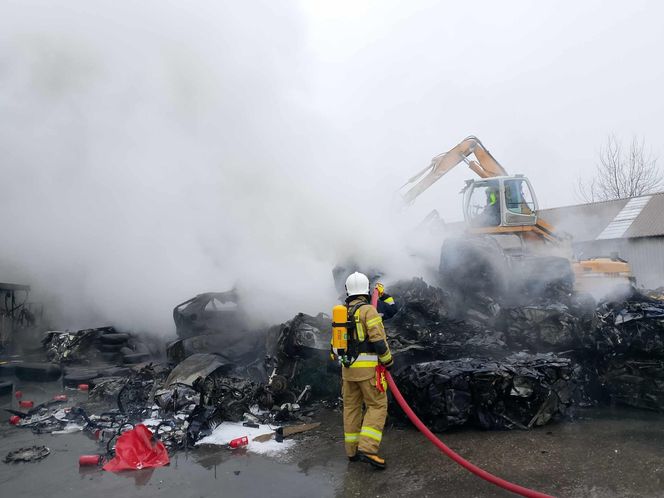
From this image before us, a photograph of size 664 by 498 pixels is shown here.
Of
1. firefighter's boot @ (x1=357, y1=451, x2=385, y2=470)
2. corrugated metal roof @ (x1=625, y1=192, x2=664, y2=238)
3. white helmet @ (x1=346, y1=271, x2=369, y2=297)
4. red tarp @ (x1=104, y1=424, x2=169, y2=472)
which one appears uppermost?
corrugated metal roof @ (x1=625, y1=192, x2=664, y2=238)

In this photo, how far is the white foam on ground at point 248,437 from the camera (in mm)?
3961

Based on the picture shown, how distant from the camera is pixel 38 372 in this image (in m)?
7.13

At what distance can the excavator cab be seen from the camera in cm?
772

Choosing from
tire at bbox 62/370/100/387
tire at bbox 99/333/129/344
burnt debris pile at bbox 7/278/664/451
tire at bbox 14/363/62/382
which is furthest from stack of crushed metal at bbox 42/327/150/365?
burnt debris pile at bbox 7/278/664/451

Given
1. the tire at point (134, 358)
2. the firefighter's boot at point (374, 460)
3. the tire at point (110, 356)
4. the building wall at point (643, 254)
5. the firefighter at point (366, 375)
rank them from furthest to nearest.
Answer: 1. the building wall at point (643, 254)
2. the tire at point (110, 356)
3. the tire at point (134, 358)
4. the firefighter at point (366, 375)
5. the firefighter's boot at point (374, 460)

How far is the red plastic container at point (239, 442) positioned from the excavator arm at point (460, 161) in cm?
653

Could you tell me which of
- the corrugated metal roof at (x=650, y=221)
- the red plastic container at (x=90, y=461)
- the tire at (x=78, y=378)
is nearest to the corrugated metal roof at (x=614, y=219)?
the corrugated metal roof at (x=650, y=221)

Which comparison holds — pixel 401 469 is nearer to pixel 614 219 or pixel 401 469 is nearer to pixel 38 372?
pixel 38 372

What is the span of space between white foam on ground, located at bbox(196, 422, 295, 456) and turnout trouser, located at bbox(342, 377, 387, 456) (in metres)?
0.68

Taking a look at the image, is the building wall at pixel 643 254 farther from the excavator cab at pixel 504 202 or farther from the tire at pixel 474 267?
the tire at pixel 474 267

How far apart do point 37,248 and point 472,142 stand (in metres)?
9.74

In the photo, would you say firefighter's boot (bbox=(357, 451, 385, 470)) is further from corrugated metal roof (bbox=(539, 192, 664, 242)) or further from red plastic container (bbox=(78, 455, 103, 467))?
corrugated metal roof (bbox=(539, 192, 664, 242))

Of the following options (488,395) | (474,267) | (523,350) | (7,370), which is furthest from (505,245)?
(7,370)

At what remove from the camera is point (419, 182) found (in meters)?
9.57
